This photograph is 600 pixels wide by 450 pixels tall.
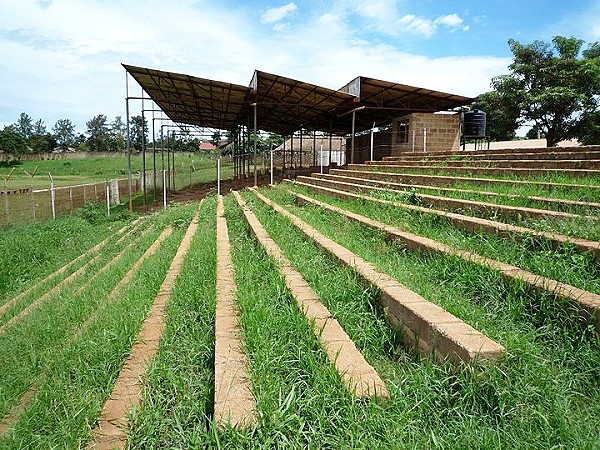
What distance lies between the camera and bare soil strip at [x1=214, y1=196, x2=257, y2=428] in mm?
1888

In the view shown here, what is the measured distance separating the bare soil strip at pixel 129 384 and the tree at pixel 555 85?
23568 millimetres

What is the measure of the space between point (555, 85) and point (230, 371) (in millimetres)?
25427

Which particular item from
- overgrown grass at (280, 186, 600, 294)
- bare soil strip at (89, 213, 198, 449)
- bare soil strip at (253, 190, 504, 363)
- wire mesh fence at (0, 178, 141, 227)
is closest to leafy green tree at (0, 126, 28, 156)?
wire mesh fence at (0, 178, 141, 227)

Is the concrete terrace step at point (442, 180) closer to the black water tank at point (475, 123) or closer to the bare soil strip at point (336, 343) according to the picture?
the bare soil strip at point (336, 343)

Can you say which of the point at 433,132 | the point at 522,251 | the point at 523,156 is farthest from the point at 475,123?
the point at 522,251

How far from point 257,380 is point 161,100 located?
17972mm

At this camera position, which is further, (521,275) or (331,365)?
(521,275)

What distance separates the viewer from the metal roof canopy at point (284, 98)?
1368cm

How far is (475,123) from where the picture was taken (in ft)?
57.3

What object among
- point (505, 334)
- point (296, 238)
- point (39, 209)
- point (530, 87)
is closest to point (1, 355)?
point (296, 238)

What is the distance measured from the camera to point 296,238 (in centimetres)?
517

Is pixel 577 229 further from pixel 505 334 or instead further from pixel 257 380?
pixel 257 380

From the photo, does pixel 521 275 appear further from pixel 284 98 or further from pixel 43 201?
pixel 43 201

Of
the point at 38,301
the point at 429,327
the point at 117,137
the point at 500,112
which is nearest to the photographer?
the point at 429,327
